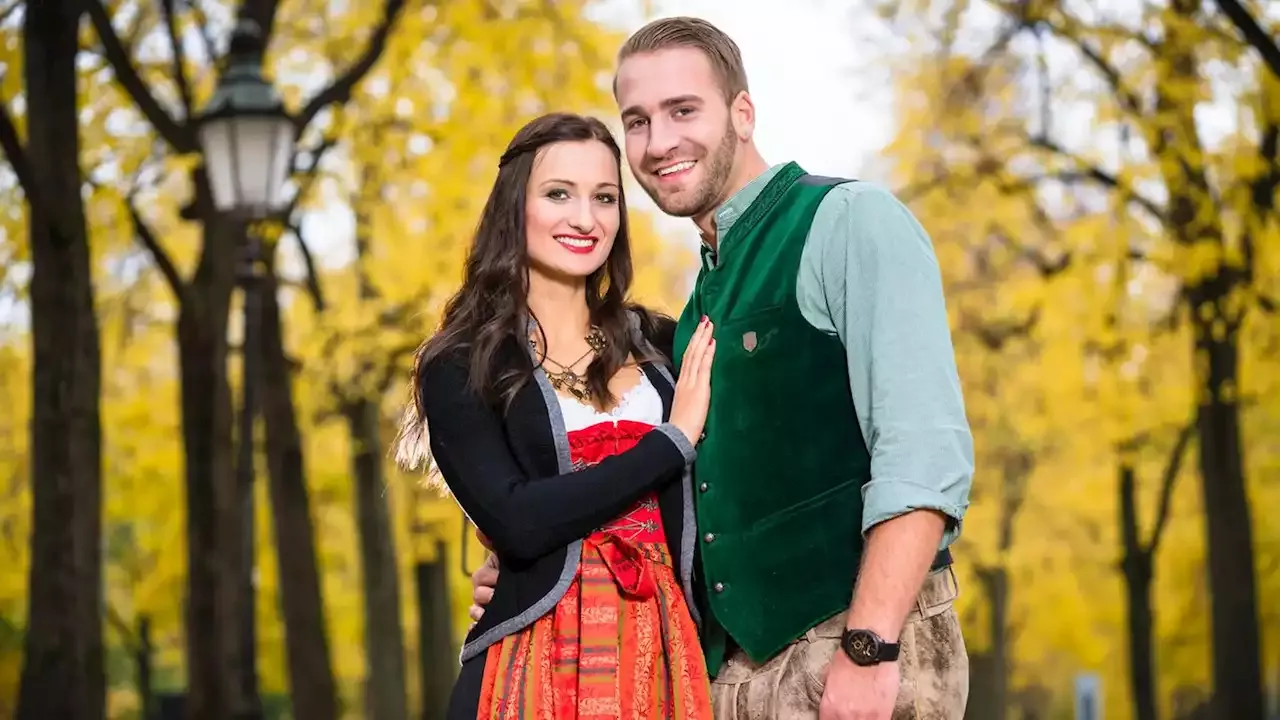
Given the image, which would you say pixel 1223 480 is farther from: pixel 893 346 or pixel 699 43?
pixel 893 346

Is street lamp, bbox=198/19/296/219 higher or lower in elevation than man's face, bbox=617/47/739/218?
higher

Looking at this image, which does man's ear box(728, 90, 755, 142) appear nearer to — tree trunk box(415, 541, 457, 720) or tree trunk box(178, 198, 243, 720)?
tree trunk box(178, 198, 243, 720)

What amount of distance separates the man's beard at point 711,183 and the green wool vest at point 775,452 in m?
0.10

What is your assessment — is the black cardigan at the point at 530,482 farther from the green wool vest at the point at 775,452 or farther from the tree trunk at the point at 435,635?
the tree trunk at the point at 435,635

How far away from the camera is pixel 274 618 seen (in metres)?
27.5

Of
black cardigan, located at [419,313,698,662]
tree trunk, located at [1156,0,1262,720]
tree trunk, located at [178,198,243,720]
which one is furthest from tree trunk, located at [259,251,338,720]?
black cardigan, located at [419,313,698,662]

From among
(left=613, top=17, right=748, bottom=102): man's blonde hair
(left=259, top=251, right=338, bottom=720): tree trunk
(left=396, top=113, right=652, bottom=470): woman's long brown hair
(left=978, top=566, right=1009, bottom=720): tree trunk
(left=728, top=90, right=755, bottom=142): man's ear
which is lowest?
(left=978, top=566, right=1009, bottom=720): tree trunk

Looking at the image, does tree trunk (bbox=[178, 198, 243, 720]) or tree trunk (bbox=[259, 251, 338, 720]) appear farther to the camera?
tree trunk (bbox=[259, 251, 338, 720])

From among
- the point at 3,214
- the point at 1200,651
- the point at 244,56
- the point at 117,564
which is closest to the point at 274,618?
the point at 117,564

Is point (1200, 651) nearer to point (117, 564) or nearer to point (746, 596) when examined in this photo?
point (117, 564)

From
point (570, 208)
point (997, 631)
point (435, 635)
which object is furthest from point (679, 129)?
point (997, 631)

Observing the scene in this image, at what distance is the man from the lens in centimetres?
306

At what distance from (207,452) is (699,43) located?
943 cm

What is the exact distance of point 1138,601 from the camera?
1659cm
